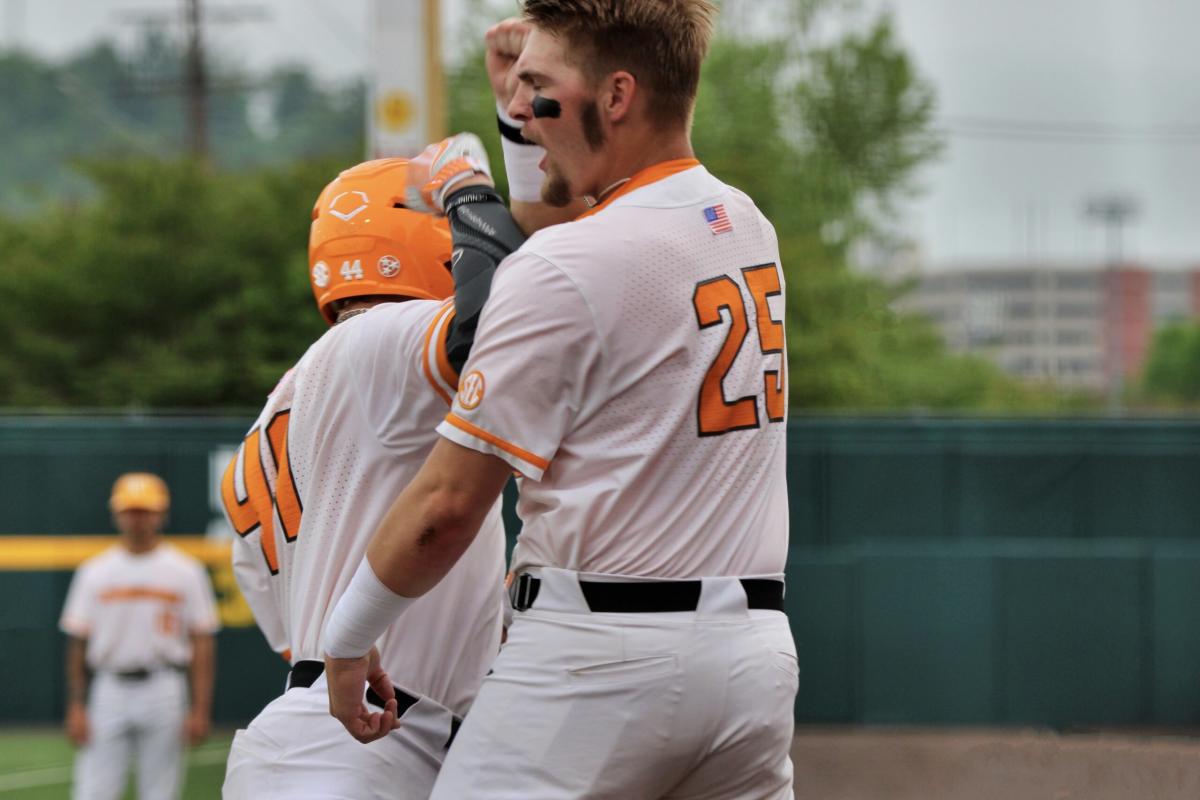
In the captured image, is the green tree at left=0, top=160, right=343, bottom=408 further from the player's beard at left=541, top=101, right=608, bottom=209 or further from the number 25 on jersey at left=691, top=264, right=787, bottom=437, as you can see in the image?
the number 25 on jersey at left=691, top=264, right=787, bottom=437

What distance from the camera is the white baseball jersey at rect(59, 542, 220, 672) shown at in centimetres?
957

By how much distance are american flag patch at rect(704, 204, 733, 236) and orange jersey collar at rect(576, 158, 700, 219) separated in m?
0.08

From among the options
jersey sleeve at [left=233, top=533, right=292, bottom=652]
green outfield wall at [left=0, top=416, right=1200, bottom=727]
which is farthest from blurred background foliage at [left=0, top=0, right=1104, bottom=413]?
jersey sleeve at [left=233, top=533, right=292, bottom=652]

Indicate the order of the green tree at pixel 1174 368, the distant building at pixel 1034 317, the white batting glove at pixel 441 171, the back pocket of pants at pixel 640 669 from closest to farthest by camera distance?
the back pocket of pants at pixel 640 669 → the white batting glove at pixel 441 171 → the green tree at pixel 1174 368 → the distant building at pixel 1034 317

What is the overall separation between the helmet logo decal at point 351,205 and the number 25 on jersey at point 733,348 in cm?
88

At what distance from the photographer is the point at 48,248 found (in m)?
28.6

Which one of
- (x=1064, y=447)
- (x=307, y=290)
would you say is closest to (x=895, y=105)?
(x=307, y=290)

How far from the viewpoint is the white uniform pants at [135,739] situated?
931cm

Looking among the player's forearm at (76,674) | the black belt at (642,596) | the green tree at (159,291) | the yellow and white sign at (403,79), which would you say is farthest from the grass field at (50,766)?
the green tree at (159,291)

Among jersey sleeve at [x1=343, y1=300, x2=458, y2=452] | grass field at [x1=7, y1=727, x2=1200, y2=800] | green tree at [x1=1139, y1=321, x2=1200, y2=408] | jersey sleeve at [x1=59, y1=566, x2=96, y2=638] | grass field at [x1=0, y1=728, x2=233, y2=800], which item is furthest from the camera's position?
green tree at [x1=1139, y1=321, x2=1200, y2=408]

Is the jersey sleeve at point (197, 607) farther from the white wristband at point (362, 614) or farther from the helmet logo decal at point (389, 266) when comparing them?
the white wristband at point (362, 614)

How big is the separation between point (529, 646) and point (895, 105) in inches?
1264

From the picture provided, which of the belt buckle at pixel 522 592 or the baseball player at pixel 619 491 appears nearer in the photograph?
the baseball player at pixel 619 491

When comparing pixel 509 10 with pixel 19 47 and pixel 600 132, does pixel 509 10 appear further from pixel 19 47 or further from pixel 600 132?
pixel 600 132
